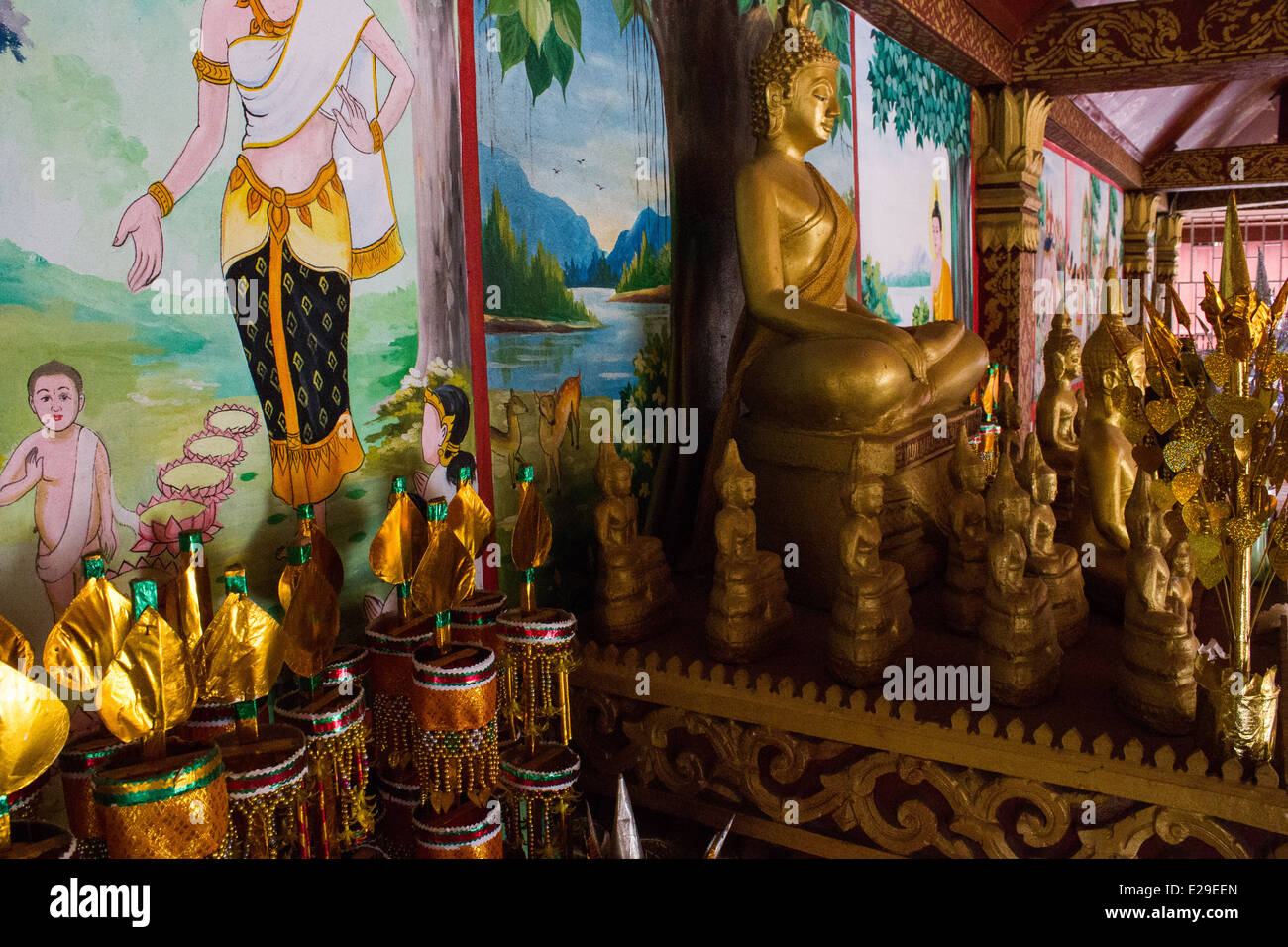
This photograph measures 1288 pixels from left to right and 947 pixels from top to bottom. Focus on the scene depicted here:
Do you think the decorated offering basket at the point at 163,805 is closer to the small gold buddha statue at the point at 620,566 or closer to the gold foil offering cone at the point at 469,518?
the gold foil offering cone at the point at 469,518

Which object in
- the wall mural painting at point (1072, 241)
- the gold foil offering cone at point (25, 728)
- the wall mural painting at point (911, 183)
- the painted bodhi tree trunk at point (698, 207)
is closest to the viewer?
the gold foil offering cone at point (25, 728)

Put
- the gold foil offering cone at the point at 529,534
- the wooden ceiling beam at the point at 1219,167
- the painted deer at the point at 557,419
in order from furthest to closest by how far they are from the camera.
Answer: the wooden ceiling beam at the point at 1219,167 → the painted deer at the point at 557,419 → the gold foil offering cone at the point at 529,534

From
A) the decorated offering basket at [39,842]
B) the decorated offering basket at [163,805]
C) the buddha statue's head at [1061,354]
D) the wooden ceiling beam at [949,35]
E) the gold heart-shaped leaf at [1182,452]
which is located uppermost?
the wooden ceiling beam at [949,35]

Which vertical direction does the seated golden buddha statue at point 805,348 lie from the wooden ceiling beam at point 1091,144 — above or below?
below

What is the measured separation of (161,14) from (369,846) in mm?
1073

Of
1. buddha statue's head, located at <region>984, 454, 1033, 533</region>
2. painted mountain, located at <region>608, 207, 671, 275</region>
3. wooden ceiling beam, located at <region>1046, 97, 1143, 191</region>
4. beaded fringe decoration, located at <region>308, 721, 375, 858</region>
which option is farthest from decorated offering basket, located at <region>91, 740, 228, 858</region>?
wooden ceiling beam, located at <region>1046, 97, 1143, 191</region>

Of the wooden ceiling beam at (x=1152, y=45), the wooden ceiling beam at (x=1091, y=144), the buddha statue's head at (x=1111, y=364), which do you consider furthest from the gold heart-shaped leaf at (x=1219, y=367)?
the wooden ceiling beam at (x=1091, y=144)

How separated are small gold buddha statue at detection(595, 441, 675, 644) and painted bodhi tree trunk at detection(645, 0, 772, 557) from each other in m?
0.46

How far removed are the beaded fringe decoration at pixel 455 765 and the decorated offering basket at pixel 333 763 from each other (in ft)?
0.26

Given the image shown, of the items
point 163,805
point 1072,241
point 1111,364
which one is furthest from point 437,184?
point 1072,241

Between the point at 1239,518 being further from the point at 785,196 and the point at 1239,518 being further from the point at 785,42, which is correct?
the point at 785,42

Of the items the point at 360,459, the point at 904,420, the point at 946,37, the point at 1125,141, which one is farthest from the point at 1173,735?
the point at 1125,141

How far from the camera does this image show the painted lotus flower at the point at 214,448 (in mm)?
1195

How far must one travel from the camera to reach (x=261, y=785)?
951mm
